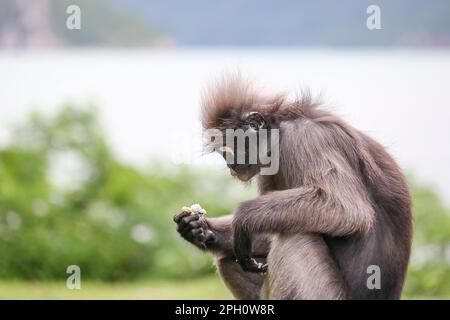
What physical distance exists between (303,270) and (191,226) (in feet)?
3.84

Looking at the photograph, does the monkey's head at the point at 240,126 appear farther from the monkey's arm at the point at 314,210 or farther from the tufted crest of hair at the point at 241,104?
the monkey's arm at the point at 314,210

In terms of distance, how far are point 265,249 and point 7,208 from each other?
251 inches

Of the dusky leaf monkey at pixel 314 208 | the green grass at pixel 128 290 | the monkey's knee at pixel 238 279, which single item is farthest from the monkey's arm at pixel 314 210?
the green grass at pixel 128 290

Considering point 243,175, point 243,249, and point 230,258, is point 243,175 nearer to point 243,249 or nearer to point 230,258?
point 243,249

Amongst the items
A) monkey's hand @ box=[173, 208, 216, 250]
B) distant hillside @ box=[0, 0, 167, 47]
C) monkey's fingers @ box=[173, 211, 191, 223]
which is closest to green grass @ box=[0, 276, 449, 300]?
monkey's hand @ box=[173, 208, 216, 250]

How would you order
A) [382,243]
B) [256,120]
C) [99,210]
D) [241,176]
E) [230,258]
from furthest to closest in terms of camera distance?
1. [99,210]
2. [230,258]
3. [241,176]
4. [256,120]
5. [382,243]

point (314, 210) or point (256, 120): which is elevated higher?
point (256, 120)

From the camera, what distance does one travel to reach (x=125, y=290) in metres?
11.6

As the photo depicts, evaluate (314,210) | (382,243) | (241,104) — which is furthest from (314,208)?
(241,104)

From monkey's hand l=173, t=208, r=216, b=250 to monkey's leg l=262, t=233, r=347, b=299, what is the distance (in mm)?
815

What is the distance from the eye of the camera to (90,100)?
13.4m

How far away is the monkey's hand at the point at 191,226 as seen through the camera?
6926 millimetres

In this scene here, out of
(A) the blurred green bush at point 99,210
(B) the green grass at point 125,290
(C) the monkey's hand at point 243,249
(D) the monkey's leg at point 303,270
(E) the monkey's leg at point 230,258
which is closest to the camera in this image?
(D) the monkey's leg at point 303,270
